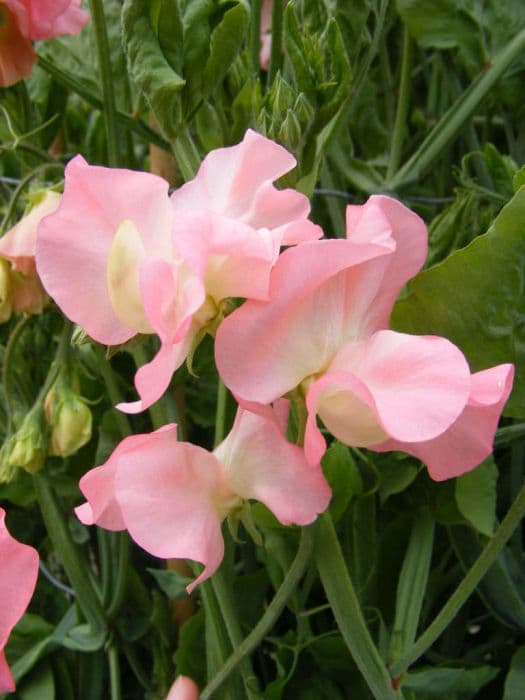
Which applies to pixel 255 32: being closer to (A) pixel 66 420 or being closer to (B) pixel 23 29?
(B) pixel 23 29

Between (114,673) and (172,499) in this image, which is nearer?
(172,499)

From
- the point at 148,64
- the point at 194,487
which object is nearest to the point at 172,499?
the point at 194,487

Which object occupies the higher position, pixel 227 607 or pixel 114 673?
pixel 227 607

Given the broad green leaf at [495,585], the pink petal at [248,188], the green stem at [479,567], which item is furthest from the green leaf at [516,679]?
the pink petal at [248,188]

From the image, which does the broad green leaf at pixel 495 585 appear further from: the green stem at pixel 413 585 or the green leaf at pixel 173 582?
the green leaf at pixel 173 582

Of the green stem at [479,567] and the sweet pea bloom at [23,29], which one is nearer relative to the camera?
the green stem at [479,567]

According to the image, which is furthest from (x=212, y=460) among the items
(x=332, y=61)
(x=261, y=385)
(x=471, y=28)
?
(x=471, y=28)
